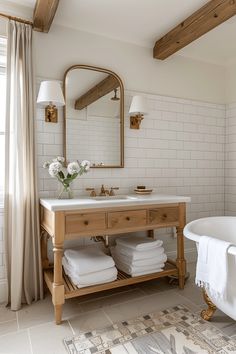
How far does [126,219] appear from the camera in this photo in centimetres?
217

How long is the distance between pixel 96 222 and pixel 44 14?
1.75 meters

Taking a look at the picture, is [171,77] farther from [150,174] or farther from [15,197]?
[15,197]

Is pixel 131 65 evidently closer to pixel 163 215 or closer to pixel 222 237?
pixel 163 215

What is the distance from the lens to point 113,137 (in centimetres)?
272

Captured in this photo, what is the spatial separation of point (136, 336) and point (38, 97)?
2.02 meters

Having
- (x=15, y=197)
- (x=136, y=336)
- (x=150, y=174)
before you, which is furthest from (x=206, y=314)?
(x=15, y=197)

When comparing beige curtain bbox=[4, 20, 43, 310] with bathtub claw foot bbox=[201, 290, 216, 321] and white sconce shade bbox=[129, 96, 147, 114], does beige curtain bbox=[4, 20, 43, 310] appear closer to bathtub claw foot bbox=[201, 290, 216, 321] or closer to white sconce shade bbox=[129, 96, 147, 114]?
white sconce shade bbox=[129, 96, 147, 114]

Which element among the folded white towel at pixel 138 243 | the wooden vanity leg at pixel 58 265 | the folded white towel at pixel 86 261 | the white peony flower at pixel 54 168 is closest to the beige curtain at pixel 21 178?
the white peony flower at pixel 54 168

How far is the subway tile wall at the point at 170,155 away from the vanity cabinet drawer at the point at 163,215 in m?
0.60

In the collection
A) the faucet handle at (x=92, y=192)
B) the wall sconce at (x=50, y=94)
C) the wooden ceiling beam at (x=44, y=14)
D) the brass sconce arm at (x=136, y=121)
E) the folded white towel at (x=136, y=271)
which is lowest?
the folded white towel at (x=136, y=271)

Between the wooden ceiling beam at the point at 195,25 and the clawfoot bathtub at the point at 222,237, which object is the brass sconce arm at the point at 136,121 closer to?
the wooden ceiling beam at the point at 195,25

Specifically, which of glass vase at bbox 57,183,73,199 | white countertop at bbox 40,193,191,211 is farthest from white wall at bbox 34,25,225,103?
white countertop at bbox 40,193,191,211

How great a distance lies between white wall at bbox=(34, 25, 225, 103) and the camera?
8.06 ft

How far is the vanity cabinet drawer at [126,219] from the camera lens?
211 cm
